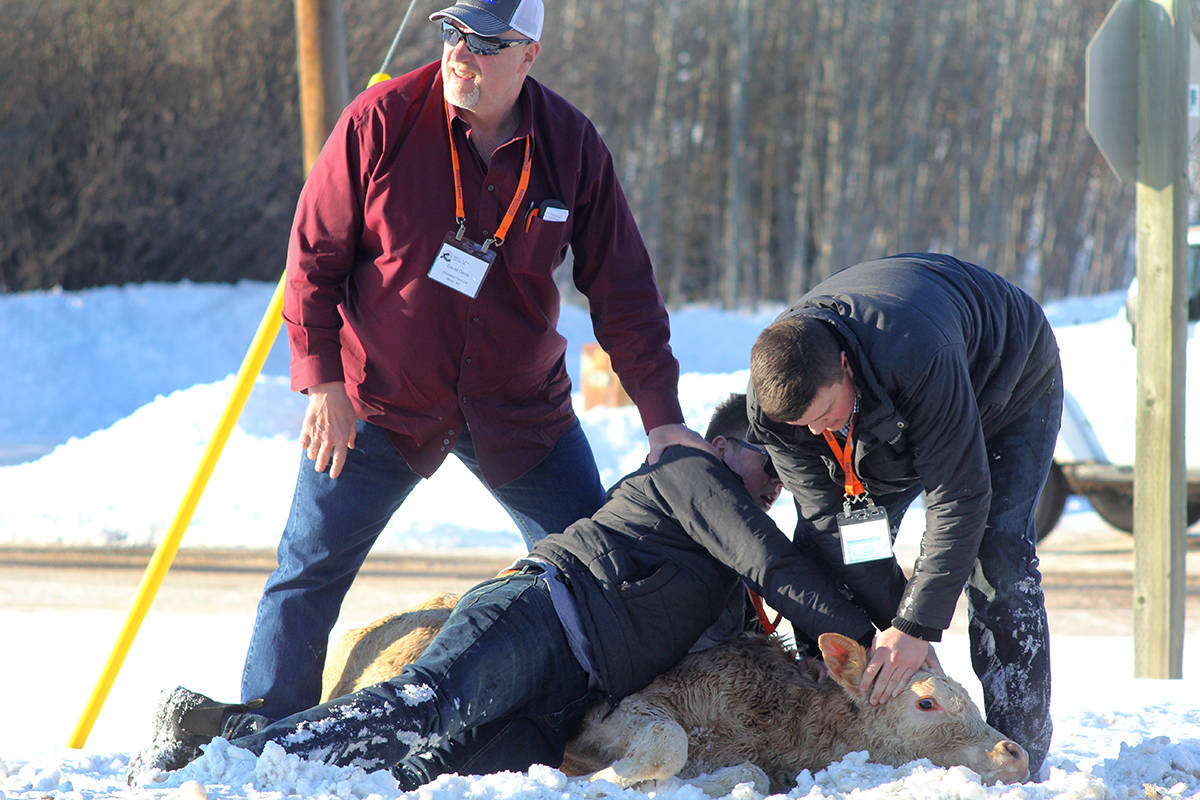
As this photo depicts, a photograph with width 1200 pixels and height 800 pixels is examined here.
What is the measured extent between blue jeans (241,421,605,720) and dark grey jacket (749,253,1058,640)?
1.22m

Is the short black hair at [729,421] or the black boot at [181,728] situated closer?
the black boot at [181,728]

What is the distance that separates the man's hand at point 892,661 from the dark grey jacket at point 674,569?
140 mm

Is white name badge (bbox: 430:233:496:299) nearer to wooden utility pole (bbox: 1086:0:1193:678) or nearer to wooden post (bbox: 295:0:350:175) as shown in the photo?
wooden utility pole (bbox: 1086:0:1193:678)

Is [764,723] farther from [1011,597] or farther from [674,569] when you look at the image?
[1011,597]

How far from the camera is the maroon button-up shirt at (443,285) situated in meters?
3.61

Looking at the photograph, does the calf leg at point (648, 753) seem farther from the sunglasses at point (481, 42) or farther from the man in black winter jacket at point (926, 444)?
the sunglasses at point (481, 42)

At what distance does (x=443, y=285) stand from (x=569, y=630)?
3.70 feet

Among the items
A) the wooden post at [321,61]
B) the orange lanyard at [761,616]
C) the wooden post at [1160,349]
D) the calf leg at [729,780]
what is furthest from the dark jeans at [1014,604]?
the wooden post at [321,61]

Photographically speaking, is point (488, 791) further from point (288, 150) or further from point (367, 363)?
point (288, 150)

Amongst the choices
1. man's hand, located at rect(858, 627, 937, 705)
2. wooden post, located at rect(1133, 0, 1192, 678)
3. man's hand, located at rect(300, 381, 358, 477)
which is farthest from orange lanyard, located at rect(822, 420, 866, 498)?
wooden post, located at rect(1133, 0, 1192, 678)

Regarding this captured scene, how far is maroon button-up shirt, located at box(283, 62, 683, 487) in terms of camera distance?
3.61m

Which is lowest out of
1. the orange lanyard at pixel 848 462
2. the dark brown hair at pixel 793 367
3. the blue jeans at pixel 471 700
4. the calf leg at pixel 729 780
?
the calf leg at pixel 729 780

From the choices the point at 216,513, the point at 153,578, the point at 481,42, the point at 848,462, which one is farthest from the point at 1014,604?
the point at 216,513

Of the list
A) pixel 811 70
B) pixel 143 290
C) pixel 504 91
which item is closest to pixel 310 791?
pixel 504 91
